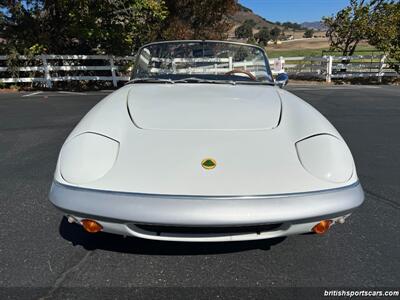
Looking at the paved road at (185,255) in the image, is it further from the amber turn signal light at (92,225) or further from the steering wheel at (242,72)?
the steering wheel at (242,72)

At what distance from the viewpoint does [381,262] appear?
87.0 inches

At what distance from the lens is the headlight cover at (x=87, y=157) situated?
6.25ft

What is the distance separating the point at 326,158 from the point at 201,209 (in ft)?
2.66

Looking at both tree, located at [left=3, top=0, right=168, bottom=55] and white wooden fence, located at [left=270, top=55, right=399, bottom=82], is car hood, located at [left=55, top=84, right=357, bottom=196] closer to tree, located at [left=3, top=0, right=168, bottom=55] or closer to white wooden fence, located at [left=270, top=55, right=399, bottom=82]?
tree, located at [left=3, top=0, right=168, bottom=55]

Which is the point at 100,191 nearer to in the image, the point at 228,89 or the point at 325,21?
the point at 228,89

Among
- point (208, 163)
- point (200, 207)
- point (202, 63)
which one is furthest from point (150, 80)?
point (200, 207)

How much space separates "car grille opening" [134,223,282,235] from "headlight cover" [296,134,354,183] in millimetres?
389

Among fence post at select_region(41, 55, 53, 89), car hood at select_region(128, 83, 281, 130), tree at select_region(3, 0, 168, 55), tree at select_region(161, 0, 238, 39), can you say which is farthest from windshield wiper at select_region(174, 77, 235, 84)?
tree at select_region(161, 0, 238, 39)

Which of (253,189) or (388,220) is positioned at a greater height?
(253,189)

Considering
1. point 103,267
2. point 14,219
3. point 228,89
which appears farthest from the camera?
point 228,89

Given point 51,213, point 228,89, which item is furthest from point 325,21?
point 51,213

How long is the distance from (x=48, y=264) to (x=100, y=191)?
75 cm

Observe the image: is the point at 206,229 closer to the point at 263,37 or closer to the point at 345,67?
the point at 345,67

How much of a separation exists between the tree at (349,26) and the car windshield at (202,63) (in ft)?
49.0
